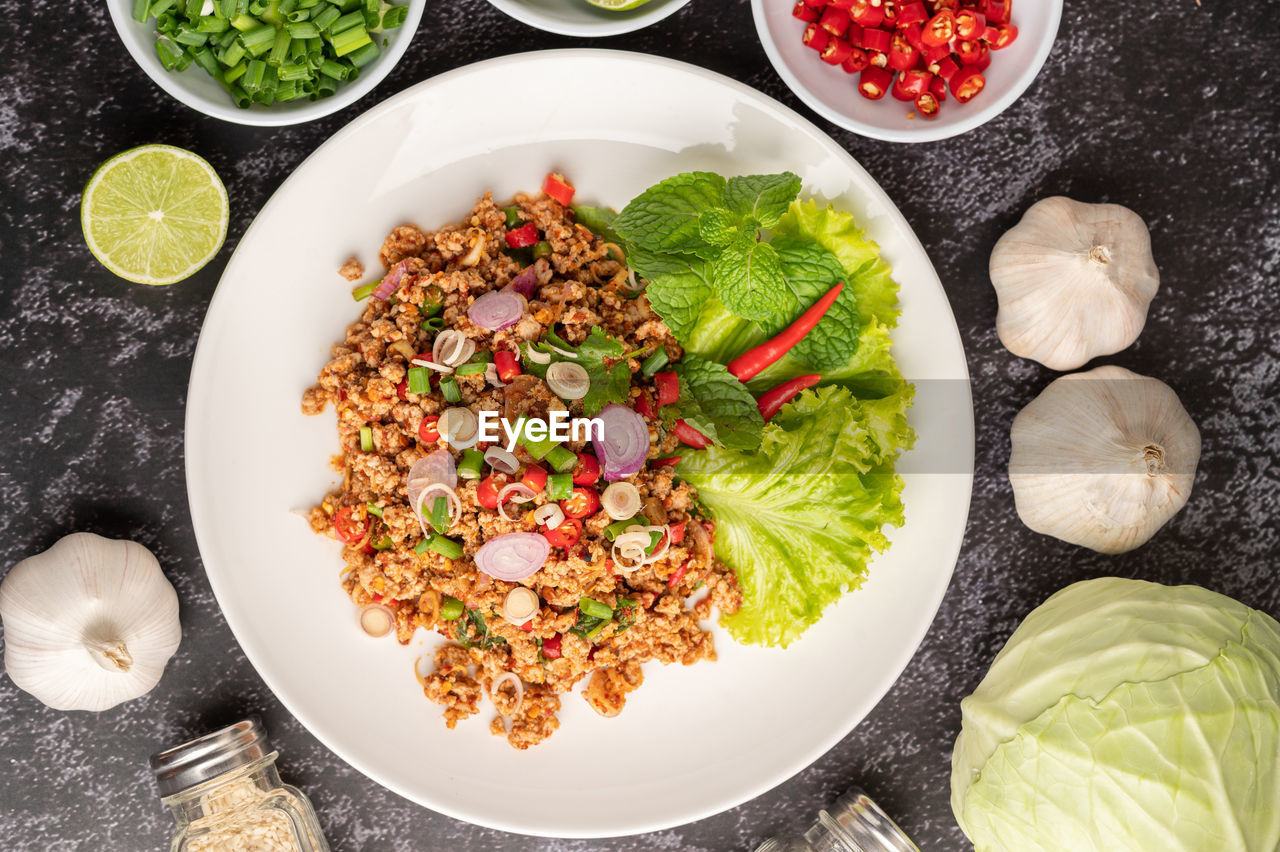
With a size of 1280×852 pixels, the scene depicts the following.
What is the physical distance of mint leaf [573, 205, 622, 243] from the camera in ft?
8.32

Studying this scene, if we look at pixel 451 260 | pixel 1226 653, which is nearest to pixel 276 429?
pixel 451 260

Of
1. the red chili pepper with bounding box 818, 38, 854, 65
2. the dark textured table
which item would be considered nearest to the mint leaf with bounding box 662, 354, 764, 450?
the dark textured table

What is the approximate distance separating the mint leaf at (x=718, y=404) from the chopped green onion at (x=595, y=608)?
21.6 inches

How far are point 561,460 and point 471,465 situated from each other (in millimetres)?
243

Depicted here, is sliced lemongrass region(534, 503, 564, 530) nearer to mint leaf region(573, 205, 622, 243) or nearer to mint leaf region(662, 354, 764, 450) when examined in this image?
mint leaf region(662, 354, 764, 450)

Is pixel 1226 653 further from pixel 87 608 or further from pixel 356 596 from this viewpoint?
pixel 87 608

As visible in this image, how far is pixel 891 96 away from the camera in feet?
8.31

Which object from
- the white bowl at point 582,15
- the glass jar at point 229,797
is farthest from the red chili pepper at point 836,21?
the glass jar at point 229,797

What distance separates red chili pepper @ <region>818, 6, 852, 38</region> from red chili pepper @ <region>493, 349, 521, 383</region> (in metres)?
1.26

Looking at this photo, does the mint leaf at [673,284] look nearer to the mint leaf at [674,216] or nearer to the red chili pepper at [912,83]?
the mint leaf at [674,216]

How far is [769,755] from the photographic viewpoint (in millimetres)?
2600

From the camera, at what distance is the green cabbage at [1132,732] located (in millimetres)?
2182

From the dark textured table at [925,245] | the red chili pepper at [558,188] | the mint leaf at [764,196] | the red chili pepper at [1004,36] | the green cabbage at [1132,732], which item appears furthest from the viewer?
the dark textured table at [925,245]

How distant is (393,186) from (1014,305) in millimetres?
1838
